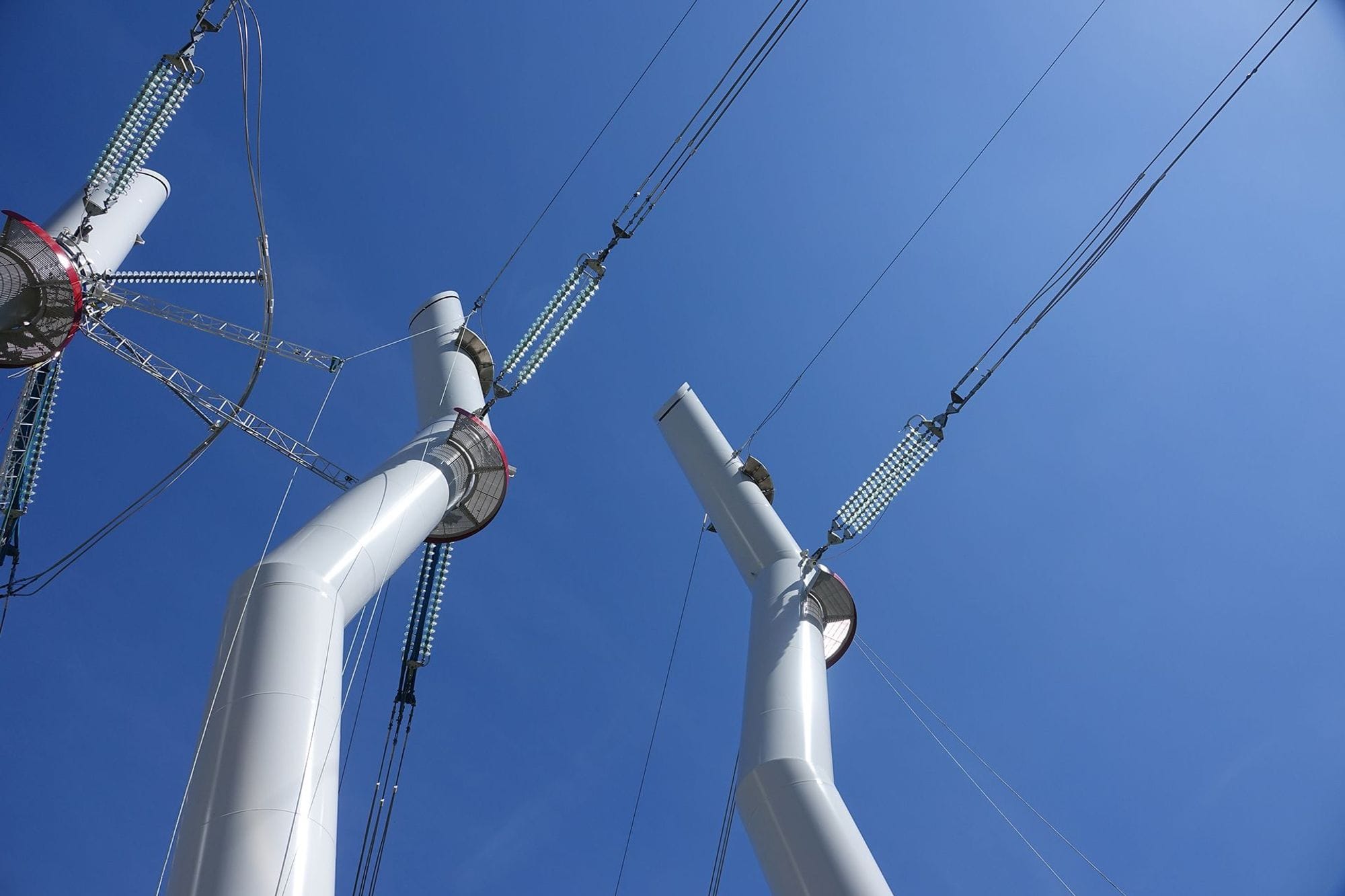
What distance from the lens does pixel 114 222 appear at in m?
20.7

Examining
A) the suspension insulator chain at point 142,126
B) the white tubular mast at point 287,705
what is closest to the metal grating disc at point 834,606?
the white tubular mast at point 287,705

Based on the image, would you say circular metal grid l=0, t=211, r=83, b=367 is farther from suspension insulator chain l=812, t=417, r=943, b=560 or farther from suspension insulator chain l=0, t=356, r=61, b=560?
suspension insulator chain l=812, t=417, r=943, b=560

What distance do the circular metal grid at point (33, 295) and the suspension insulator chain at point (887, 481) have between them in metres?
15.1

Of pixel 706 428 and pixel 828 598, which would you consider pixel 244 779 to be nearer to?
pixel 828 598

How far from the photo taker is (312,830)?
8.52m

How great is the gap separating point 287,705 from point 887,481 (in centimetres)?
966

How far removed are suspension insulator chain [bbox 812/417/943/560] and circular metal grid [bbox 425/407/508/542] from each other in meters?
5.60

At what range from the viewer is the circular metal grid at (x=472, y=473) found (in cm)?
1527

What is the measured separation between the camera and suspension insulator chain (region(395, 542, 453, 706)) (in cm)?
1806

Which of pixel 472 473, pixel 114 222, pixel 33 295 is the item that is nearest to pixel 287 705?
pixel 472 473

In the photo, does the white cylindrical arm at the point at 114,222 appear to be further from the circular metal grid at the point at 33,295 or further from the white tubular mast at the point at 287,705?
the white tubular mast at the point at 287,705

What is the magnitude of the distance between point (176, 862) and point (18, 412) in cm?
1597

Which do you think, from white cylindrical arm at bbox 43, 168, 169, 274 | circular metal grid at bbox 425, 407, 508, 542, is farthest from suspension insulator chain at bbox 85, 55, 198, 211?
circular metal grid at bbox 425, 407, 508, 542

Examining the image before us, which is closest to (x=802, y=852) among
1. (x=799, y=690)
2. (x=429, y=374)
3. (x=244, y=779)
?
(x=799, y=690)
